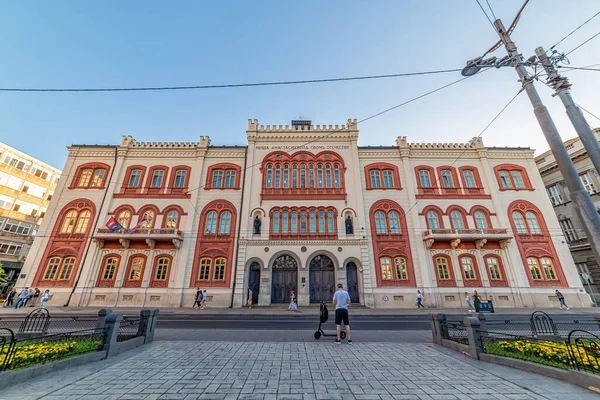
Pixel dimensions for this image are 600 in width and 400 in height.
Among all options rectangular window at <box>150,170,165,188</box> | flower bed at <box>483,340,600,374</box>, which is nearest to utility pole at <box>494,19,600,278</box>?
flower bed at <box>483,340,600,374</box>

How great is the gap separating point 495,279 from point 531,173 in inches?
504

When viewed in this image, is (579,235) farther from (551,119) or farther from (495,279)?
(551,119)

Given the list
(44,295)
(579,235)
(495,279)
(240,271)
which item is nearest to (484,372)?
(240,271)

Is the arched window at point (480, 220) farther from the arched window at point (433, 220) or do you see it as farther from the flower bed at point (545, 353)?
the flower bed at point (545, 353)

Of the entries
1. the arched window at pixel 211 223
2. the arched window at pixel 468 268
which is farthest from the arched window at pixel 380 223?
the arched window at pixel 211 223

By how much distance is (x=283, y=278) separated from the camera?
72.3 feet

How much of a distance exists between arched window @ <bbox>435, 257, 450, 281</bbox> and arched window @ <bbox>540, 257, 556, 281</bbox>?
8782 mm

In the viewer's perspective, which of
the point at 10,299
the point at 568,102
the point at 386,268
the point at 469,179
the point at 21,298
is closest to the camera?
the point at 568,102

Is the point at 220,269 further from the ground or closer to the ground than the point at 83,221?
closer to the ground

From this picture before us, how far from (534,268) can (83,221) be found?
42.9 m

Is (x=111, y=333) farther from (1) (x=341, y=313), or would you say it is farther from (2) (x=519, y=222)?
(2) (x=519, y=222)

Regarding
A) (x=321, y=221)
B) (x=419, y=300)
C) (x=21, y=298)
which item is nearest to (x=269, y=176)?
(x=321, y=221)

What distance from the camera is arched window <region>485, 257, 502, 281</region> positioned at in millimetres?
21672

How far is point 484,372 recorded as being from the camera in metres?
5.44
